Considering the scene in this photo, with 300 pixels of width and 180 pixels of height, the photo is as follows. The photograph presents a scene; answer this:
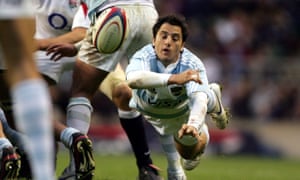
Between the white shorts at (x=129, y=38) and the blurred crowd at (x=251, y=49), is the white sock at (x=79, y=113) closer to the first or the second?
the white shorts at (x=129, y=38)

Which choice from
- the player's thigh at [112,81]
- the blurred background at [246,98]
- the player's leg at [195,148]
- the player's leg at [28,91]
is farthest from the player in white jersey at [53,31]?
the blurred background at [246,98]

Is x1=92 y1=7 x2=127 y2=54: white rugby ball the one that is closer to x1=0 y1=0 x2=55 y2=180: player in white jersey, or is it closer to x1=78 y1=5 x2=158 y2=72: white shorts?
x1=78 y1=5 x2=158 y2=72: white shorts

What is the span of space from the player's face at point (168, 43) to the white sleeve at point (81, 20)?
0.80m

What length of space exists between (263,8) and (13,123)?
45.0 feet

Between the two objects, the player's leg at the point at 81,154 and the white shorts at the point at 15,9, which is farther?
the player's leg at the point at 81,154

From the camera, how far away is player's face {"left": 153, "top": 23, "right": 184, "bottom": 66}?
7059 mm

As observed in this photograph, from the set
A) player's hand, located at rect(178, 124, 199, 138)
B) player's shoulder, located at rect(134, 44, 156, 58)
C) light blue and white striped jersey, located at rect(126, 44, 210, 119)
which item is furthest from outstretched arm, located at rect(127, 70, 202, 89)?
player's hand, located at rect(178, 124, 199, 138)

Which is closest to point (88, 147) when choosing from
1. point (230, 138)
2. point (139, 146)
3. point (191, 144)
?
point (191, 144)

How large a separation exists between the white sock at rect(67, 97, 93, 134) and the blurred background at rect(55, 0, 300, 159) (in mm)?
9448

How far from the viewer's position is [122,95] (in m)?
7.95

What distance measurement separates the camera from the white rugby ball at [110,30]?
730 centimetres

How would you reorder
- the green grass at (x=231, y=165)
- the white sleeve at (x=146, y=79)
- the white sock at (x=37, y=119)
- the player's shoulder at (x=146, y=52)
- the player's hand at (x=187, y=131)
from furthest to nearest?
the green grass at (x=231, y=165) → the player's shoulder at (x=146, y=52) → the white sleeve at (x=146, y=79) → the player's hand at (x=187, y=131) → the white sock at (x=37, y=119)

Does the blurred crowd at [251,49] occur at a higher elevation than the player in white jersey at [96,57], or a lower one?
lower

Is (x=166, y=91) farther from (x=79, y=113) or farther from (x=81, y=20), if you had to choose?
(x=81, y=20)
